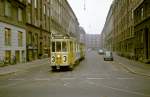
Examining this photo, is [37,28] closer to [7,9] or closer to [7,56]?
[7,9]

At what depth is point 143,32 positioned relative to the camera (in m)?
47.8

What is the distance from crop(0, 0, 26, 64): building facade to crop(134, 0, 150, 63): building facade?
16923 millimetres

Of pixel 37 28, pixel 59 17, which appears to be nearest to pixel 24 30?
pixel 37 28

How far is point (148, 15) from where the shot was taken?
42219 millimetres

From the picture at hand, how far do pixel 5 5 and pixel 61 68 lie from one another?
12533mm

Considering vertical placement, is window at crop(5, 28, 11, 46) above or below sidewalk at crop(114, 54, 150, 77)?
above

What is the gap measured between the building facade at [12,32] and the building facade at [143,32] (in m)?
16.9

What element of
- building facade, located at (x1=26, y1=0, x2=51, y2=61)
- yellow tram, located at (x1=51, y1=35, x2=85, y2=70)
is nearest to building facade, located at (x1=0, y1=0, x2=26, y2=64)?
building facade, located at (x1=26, y1=0, x2=51, y2=61)

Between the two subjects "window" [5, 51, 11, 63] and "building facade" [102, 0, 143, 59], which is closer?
"window" [5, 51, 11, 63]

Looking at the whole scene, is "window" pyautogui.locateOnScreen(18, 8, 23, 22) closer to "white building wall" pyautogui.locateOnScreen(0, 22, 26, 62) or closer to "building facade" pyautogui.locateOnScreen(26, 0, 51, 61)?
"white building wall" pyautogui.locateOnScreen(0, 22, 26, 62)

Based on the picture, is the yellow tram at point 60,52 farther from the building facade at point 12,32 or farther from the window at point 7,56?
the window at point 7,56

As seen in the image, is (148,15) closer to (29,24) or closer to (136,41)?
(136,41)

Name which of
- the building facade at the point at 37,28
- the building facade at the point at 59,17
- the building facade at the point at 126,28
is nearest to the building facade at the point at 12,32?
the building facade at the point at 37,28

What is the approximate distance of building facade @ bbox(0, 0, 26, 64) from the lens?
39578 mm
